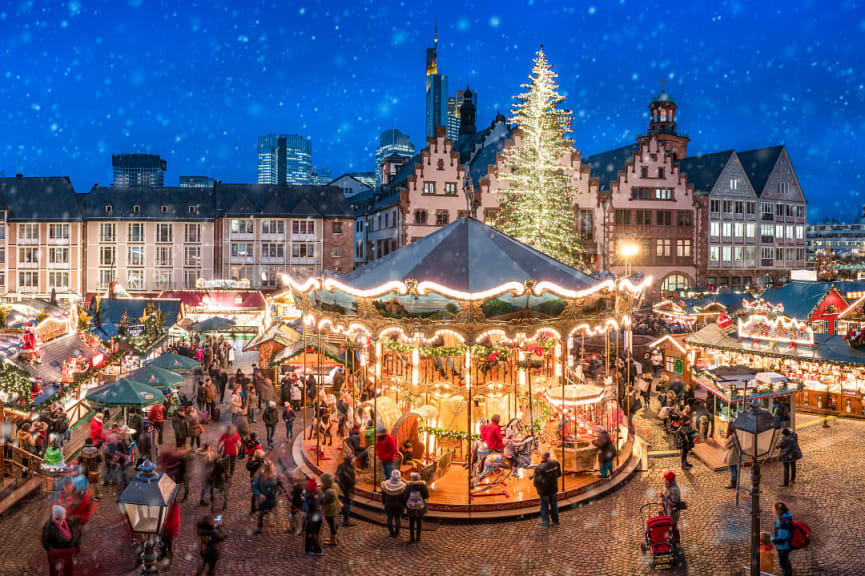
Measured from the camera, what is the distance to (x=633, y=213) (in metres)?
49.3

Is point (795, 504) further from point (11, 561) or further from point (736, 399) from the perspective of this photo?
point (11, 561)

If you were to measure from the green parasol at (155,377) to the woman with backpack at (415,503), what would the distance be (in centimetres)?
961

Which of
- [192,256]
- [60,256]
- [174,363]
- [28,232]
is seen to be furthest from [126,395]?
[28,232]

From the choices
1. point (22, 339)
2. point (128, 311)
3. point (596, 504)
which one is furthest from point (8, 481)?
point (128, 311)

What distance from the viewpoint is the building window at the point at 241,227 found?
51188mm

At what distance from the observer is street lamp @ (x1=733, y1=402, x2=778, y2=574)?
8562mm

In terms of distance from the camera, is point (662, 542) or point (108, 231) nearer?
point (662, 542)

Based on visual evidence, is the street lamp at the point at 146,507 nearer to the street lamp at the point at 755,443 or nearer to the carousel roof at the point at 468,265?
the street lamp at the point at 755,443

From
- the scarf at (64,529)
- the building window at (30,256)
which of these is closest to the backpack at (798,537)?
the scarf at (64,529)

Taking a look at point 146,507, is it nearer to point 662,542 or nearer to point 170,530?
point 170,530

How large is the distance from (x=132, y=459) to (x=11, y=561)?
202 inches

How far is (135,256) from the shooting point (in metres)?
51.5

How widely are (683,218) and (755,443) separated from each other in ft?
150

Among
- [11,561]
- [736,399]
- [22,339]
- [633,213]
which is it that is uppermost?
[633,213]
